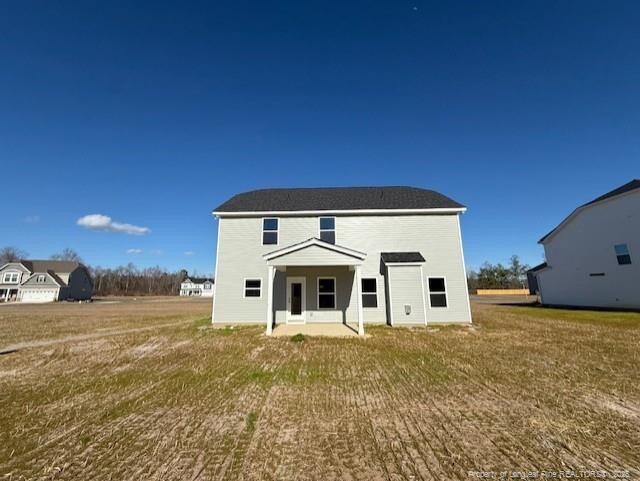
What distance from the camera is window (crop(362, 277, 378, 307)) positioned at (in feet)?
45.8

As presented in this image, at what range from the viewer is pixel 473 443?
3498mm

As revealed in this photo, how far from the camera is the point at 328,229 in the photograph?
14992mm

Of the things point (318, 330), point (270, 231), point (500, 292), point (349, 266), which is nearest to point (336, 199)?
point (270, 231)

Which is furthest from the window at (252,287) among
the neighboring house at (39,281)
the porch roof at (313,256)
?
the neighboring house at (39,281)

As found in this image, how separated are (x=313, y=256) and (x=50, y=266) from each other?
61131mm

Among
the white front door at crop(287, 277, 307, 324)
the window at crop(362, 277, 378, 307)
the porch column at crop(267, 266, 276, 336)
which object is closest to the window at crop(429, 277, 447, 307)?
the window at crop(362, 277, 378, 307)

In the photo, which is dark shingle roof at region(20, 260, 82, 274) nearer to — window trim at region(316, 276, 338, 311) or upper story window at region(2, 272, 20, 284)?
upper story window at region(2, 272, 20, 284)

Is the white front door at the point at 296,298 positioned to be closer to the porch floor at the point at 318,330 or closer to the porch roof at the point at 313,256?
the porch floor at the point at 318,330

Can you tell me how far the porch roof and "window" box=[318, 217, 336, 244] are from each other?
102 inches

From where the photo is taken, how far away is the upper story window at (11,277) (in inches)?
1817

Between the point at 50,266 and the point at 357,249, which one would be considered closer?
the point at 357,249

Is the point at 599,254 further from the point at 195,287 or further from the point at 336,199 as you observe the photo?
the point at 195,287

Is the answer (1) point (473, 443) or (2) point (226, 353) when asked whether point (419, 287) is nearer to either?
(2) point (226, 353)

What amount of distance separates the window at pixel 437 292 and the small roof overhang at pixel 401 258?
141 centimetres
